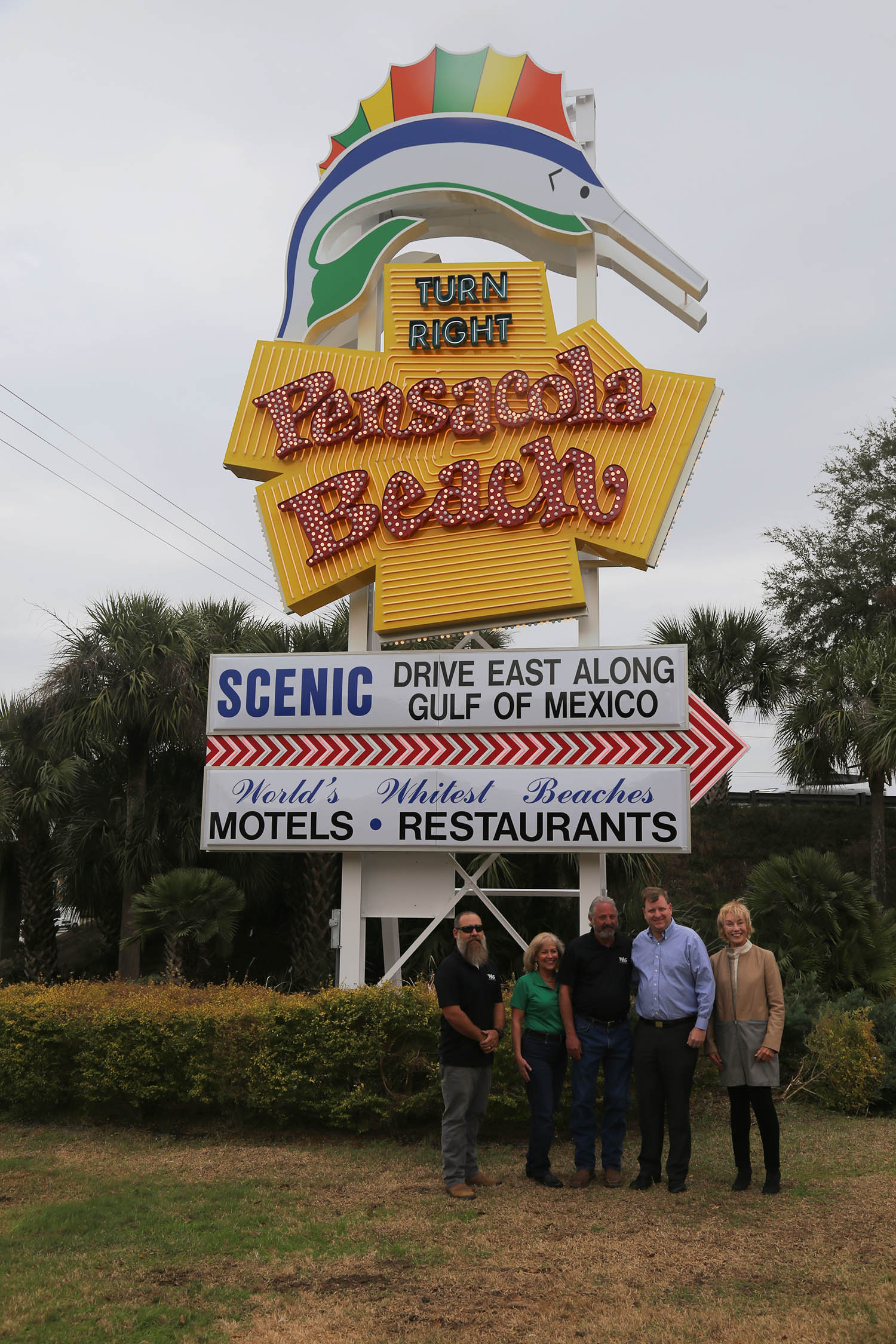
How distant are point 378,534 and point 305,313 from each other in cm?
279

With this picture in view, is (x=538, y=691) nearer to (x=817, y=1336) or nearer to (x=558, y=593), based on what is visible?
(x=558, y=593)

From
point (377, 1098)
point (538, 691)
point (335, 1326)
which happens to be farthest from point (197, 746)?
point (335, 1326)

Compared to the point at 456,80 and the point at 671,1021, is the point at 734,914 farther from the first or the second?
the point at 456,80

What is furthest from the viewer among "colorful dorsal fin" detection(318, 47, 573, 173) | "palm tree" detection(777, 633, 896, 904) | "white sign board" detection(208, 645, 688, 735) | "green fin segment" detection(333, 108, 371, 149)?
"palm tree" detection(777, 633, 896, 904)

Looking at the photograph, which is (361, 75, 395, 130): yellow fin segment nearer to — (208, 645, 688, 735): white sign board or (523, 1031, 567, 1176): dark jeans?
(208, 645, 688, 735): white sign board

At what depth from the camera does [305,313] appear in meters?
11.7

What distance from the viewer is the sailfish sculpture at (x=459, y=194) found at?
1092 centimetres

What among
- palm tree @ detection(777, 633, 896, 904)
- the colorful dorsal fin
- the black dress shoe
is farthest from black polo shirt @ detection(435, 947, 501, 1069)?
palm tree @ detection(777, 633, 896, 904)

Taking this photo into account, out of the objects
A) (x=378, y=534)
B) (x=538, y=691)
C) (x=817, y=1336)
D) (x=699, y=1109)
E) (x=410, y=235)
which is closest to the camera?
(x=817, y=1336)

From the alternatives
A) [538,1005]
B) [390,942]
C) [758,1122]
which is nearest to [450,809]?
[390,942]

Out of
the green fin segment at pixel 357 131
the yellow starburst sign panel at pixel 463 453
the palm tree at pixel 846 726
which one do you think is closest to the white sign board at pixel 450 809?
the yellow starburst sign panel at pixel 463 453

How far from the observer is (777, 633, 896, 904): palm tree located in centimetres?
1838

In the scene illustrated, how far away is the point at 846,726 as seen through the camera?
1880 cm

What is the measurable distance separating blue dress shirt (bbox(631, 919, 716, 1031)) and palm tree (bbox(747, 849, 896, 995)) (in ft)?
16.0
